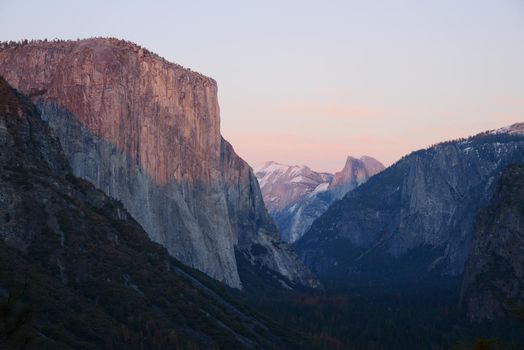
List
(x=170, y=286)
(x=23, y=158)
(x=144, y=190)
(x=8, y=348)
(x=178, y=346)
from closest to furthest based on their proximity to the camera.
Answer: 1. (x=8, y=348)
2. (x=178, y=346)
3. (x=23, y=158)
4. (x=170, y=286)
5. (x=144, y=190)

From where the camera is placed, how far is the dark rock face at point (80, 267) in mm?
110938

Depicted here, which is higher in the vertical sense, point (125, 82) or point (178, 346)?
point (125, 82)

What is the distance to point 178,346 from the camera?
122688 mm

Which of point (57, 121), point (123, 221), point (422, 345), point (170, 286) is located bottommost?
point (422, 345)

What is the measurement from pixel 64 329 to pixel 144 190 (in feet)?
294

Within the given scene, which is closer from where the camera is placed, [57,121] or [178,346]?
[178,346]

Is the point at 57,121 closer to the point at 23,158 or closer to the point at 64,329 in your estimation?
the point at 23,158

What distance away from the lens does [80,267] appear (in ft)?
416

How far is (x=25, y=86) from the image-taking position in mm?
198250

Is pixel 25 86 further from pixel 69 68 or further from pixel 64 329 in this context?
pixel 64 329

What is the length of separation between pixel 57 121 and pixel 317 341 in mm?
59723

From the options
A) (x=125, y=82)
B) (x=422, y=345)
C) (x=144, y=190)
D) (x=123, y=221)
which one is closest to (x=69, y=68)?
(x=125, y=82)

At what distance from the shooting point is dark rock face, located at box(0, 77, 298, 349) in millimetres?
110938

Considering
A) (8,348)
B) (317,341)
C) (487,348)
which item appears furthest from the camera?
(317,341)
